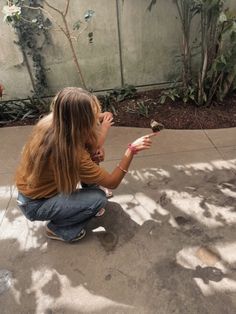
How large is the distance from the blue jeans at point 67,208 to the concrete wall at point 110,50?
2.55 m

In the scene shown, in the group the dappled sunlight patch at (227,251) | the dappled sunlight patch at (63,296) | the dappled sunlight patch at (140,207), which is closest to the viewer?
the dappled sunlight patch at (63,296)

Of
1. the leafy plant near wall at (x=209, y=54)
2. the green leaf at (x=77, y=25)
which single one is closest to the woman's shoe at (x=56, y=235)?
the leafy plant near wall at (x=209, y=54)

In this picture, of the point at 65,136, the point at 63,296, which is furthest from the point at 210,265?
the point at 65,136

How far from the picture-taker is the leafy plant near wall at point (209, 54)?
3.11 m

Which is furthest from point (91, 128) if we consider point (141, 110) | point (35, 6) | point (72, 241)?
point (35, 6)

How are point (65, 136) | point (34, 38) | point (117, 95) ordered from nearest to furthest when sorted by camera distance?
point (65, 136), point (34, 38), point (117, 95)

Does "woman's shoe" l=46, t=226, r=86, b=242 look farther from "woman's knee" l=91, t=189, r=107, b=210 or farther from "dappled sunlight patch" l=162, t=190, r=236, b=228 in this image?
"dappled sunlight patch" l=162, t=190, r=236, b=228

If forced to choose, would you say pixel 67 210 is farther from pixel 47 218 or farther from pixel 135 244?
pixel 135 244

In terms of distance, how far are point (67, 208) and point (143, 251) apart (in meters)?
0.63

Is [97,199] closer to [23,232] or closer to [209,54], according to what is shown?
[23,232]

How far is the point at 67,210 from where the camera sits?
2049 mm

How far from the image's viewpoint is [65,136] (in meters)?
1.70

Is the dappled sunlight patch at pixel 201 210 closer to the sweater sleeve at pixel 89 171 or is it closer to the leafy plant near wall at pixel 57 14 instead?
the sweater sleeve at pixel 89 171

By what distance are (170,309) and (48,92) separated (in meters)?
3.46
